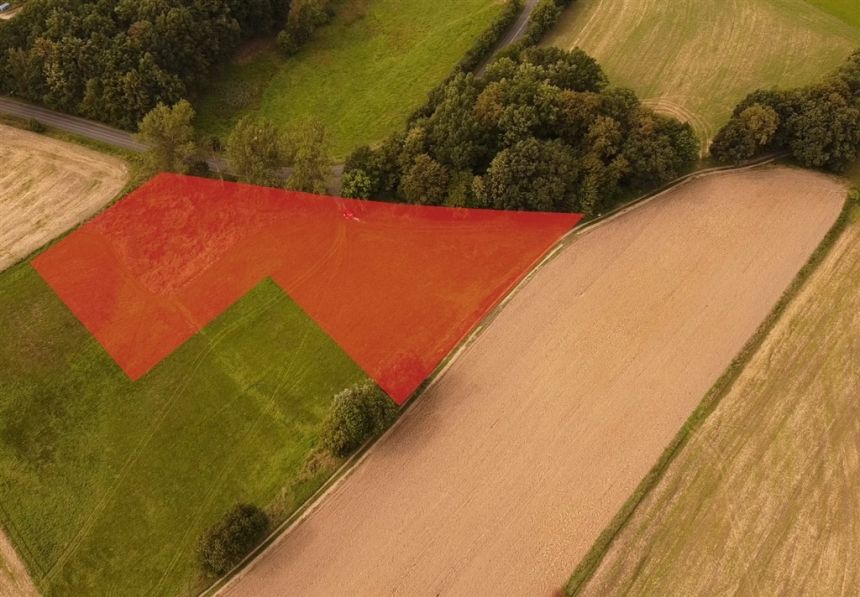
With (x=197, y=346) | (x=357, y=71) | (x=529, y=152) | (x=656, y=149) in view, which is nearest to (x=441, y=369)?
(x=197, y=346)

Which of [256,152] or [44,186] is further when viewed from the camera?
[44,186]

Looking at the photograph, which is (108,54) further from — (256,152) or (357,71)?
(357,71)

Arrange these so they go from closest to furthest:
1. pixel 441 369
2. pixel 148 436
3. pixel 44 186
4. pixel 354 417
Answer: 1. pixel 354 417
2. pixel 148 436
3. pixel 441 369
4. pixel 44 186

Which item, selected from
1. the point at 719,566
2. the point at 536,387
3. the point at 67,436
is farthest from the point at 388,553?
the point at 67,436

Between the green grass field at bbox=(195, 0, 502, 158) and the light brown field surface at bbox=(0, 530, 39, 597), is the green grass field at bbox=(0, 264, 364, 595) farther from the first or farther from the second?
the green grass field at bbox=(195, 0, 502, 158)

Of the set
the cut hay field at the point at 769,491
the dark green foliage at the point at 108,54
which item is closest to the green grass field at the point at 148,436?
the cut hay field at the point at 769,491

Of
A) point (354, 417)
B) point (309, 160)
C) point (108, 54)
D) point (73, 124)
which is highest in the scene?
point (108, 54)

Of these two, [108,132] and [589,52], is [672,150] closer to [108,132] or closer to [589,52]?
[589,52]

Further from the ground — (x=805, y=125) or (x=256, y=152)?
(x=805, y=125)

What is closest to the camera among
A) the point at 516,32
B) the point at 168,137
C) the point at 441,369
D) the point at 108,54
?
the point at 441,369
